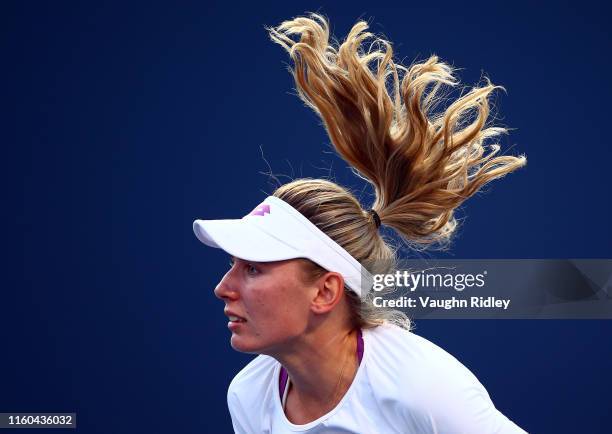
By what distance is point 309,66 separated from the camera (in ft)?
9.62

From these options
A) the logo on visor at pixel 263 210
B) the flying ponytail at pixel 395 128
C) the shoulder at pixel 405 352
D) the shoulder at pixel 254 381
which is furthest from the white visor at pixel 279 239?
the shoulder at pixel 254 381

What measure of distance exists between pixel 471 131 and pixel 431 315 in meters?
1.84

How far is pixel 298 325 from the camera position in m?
2.68

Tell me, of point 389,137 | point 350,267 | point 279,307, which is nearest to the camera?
point 279,307

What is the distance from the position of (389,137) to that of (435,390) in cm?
78

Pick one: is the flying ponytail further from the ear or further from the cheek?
the cheek

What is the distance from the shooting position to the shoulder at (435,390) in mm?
2527

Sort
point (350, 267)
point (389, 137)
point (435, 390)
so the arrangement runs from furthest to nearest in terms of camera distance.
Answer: point (389, 137)
point (350, 267)
point (435, 390)

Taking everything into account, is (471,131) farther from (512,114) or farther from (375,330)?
(512,114)

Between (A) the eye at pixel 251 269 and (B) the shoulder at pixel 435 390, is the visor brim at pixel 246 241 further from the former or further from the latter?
(B) the shoulder at pixel 435 390

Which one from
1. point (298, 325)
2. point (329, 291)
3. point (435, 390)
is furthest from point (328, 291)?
point (435, 390)

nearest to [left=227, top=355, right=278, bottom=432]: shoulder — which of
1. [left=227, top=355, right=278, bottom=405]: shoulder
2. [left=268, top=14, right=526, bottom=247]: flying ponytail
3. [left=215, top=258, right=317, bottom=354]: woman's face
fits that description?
[left=227, top=355, right=278, bottom=405]: shoulder

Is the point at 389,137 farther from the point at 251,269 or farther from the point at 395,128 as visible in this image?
the point at 251,269

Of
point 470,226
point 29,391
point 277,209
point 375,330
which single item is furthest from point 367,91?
point 29,391
